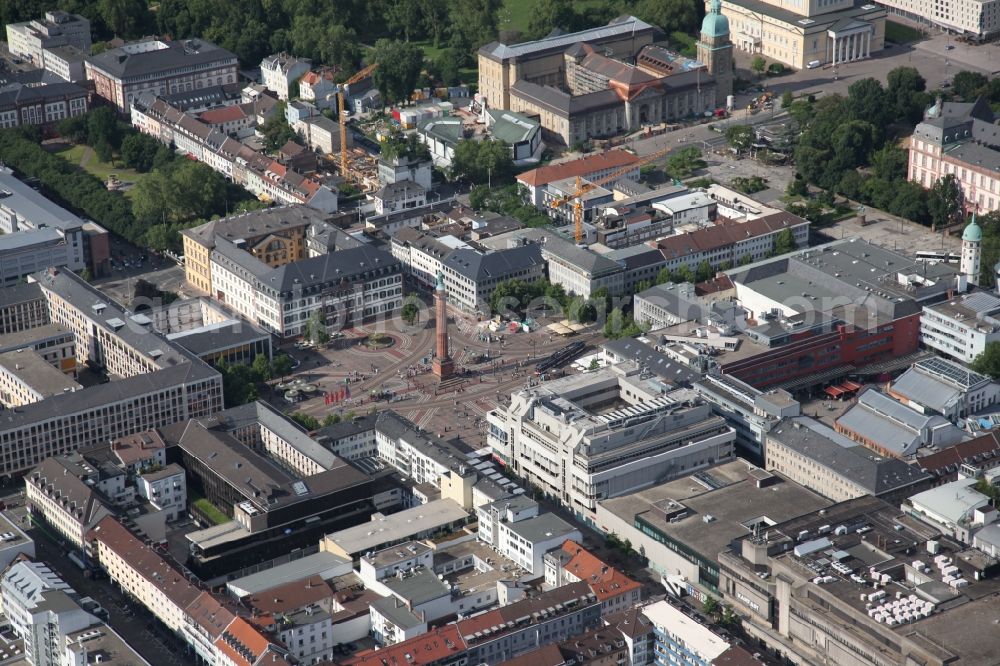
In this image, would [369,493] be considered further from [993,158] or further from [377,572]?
[993,158]

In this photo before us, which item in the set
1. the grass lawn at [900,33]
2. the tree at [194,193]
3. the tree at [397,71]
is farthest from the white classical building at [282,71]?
the grass lawn at [900,33]

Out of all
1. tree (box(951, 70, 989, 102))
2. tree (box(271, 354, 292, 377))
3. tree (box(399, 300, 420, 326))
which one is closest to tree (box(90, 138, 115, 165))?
tree (box(399, 300, 420, 326))

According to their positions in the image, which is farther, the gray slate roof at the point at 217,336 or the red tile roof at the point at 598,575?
the gray slate roof at the point at 217,336

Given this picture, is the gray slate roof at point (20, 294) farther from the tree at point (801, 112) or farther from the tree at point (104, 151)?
the tree at point (801, 112)

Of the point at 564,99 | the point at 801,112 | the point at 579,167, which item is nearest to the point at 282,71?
the point at 564,99

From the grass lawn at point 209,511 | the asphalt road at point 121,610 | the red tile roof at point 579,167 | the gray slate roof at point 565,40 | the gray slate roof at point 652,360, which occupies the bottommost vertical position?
the asphalt road at point 121,610

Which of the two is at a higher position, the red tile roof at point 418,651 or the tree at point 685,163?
the red tile roof at point 418,651

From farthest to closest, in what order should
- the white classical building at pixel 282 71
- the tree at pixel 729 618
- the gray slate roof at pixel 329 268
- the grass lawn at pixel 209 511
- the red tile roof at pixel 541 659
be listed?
the white classical building at pixel 282 71
the gray slate roof at pixel 329 268
the grass lawn at pixel 209 511
the tree at pixel 729 618
the red tile roof at pixel 541 659

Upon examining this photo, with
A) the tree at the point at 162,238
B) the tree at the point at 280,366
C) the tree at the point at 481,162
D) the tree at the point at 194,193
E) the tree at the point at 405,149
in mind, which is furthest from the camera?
the tree at the point at 481,162
